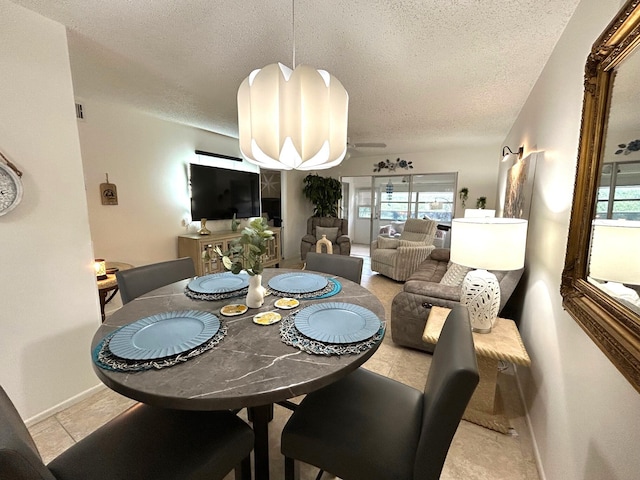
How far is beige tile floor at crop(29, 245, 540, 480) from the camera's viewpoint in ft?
4.41

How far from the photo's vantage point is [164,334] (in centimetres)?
103

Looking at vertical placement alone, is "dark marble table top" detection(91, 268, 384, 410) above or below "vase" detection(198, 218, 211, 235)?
below

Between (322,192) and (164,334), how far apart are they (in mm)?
5235

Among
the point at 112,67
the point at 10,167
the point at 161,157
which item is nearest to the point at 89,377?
the point at 10,167

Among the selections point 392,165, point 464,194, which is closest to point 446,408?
point 464,194

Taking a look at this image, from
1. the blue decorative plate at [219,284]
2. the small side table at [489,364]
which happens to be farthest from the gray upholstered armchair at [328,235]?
the small side table at [489,364]

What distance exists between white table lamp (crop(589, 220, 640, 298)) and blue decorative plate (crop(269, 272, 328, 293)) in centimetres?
115

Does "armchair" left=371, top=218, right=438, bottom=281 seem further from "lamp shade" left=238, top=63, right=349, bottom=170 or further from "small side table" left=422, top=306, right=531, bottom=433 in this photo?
"lamp shade" left=238, top=63, right=349, bottom=170

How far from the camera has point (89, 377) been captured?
1.85 meters

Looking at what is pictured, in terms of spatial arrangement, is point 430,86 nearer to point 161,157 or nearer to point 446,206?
point 161,157

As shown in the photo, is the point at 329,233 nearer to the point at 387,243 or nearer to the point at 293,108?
the point at 387,243

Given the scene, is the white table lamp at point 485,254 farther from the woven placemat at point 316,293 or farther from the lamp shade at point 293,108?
the lamp shade at point 293,108

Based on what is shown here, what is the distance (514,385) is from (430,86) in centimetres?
250

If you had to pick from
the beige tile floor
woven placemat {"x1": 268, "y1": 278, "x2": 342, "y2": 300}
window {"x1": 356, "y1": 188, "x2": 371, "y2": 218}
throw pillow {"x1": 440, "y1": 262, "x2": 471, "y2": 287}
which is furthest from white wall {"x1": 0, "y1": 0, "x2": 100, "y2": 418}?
window {"x1": 356, "y1": 188, "x2": 371, "y2": 218}
